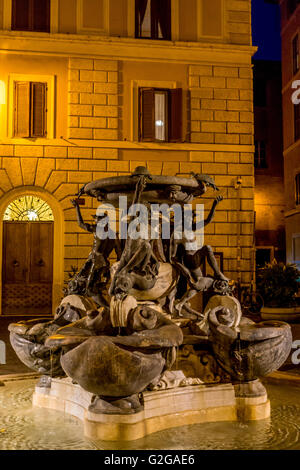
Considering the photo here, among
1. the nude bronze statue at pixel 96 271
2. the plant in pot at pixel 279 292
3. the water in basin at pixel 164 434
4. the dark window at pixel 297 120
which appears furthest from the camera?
the dark window at pixel 297 120

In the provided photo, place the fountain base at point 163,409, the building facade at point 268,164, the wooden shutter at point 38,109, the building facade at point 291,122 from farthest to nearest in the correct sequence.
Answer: the building facade at point 268,164
the building facade at point 291,122
the wooden shutter at point 38,109
the fountain base at point 163,409

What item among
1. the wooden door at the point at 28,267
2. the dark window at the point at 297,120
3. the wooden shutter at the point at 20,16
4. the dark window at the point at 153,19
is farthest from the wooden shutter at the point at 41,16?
the dark window at the point at 297,120

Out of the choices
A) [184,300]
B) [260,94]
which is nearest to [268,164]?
[260,94]

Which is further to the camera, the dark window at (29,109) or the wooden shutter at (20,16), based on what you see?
the wooden shutter at (20,16)

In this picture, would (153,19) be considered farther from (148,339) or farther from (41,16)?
(148,339)

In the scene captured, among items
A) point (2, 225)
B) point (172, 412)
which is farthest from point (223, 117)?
point (172, 412)

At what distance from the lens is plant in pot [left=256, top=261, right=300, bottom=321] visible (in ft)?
46.3

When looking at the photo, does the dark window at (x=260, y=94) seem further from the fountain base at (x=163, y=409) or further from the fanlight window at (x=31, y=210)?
the fountain base at (x=163, y=409)

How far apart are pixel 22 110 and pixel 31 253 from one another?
4013 millimetres

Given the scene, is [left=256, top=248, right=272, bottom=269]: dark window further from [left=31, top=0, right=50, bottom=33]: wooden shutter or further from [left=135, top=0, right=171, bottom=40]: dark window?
[left=31, top=0, right=50, bottom=33]: wooden shutter

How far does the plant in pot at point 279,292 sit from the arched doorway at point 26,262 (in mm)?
5853

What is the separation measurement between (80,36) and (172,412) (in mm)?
13090

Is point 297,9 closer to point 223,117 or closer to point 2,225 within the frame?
point 223,117

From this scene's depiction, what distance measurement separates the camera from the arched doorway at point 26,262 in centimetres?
1476
